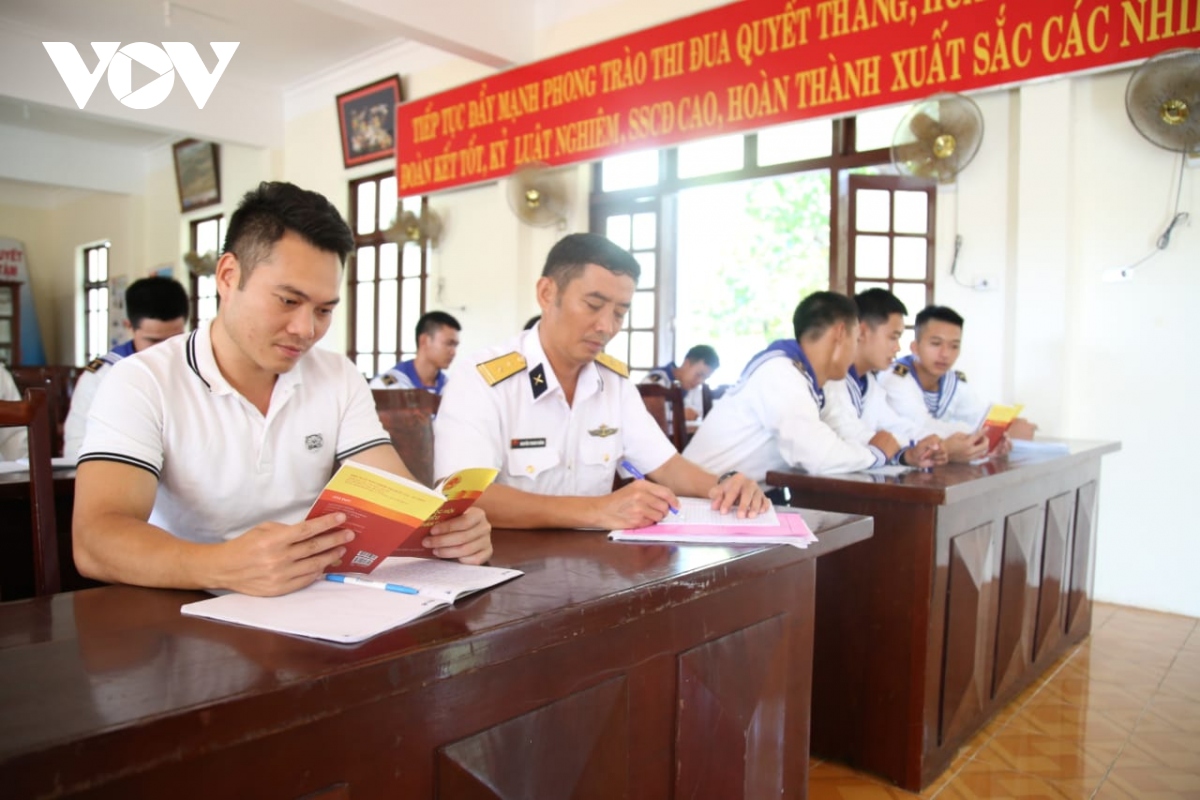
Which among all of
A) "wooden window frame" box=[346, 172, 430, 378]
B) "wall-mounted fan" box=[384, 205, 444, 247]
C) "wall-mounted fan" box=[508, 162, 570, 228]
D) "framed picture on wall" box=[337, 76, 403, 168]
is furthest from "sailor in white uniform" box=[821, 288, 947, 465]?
"framed picture on wall" box=[337, 76, 403, 168]

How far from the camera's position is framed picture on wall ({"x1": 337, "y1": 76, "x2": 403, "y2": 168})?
6805 mm

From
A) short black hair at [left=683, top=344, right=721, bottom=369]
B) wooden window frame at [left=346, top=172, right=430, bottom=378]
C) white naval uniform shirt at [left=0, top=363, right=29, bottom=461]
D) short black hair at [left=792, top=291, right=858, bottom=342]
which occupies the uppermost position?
wooden window frame at [left=346, top=172, right=430, bottom=378]

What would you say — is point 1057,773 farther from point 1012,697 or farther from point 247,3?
point 247,3

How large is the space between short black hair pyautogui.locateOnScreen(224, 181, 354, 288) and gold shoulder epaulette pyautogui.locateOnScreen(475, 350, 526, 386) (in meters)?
0.54

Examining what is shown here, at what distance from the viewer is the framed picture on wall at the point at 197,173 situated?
8664 mm

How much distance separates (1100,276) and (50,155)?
32.9 feet

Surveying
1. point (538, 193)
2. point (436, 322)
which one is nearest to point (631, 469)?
point (436, 322)

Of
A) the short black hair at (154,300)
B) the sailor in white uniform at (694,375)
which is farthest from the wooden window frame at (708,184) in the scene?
the short black hair at (154,300)

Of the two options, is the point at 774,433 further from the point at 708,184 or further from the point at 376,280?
the point at 376,280

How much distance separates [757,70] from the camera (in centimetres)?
453

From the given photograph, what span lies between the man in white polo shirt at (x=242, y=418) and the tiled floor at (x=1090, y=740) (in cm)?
144

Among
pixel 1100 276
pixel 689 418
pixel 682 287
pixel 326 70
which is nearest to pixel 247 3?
pixel 326 70

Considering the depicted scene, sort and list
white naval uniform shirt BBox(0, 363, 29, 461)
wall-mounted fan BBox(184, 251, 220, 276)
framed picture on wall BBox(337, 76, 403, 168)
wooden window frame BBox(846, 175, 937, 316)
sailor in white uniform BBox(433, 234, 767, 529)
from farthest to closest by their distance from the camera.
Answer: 1. wall-mounted fan BBox(184, 251, 220, 276)
2. framed picture on wall BBox(337, 76, 403, 168)
3. wooden window frame BBox(846, 175, 937, 316)
4. white naval uniform shirt BBox(0, 363, 29, 461)
5. sailor in white uniform BBox(433, 234, 767, 529)

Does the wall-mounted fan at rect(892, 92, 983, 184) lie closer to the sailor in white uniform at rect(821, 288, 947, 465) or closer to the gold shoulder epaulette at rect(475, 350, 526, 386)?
the sailor in white uniform at rect(821, 288, 947, 465)
